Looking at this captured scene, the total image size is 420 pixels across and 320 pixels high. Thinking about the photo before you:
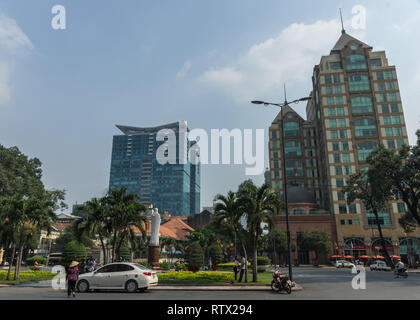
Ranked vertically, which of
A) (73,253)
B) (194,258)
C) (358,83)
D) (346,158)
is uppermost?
(358,83)

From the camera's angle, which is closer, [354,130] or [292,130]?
[354,130]

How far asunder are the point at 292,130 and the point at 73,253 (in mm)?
75149

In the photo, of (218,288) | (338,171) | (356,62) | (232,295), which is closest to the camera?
(232,295)

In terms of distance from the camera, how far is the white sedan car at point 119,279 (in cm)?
1547

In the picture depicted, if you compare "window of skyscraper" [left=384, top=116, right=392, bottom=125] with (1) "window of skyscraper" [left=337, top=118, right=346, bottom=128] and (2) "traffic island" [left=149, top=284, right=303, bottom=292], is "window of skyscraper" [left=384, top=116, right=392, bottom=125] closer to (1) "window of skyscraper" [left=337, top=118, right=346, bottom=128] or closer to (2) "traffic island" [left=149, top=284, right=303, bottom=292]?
(1) "window of skyscraper" [left=337, top=118, right=346, bottom=128]

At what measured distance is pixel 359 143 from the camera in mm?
74625

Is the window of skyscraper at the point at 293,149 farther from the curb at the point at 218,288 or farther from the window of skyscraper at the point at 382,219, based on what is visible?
the curb at the point at 218,288

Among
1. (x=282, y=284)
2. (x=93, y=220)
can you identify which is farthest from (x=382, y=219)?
(x=93, y=220)

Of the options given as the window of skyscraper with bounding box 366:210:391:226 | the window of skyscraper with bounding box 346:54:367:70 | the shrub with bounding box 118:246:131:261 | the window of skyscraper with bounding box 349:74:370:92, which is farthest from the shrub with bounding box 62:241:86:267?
the window of skyscraper with bounding box 346:54:367:70

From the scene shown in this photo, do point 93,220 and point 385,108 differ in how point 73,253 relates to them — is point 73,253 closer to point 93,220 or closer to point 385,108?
point 93,220

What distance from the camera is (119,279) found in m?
15.6

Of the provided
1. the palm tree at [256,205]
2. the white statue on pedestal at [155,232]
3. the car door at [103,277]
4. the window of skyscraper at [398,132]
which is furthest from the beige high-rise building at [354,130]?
the car door at [103,277]
